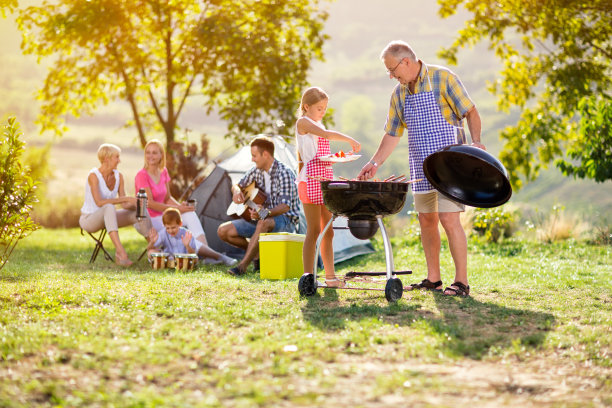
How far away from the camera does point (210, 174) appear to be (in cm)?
940

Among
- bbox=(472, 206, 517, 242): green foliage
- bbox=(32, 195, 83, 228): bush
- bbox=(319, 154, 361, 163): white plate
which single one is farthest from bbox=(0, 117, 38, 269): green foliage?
bbox=(32, 195, 83, 228): bush

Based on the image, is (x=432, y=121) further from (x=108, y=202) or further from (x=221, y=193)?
(x=221, y=193)

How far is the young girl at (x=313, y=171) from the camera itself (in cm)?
537

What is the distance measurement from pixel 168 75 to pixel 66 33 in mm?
1992

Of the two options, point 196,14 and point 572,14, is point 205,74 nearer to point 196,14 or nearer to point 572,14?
point 196,14

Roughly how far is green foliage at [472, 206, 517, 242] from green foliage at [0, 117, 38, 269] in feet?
21.7

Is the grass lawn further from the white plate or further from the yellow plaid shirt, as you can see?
the yellow plaid shirt

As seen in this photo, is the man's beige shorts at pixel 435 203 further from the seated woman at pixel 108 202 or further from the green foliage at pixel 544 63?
the green foliage at pixel 544 63

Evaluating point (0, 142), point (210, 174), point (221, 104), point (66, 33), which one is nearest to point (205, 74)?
point (221, 104)

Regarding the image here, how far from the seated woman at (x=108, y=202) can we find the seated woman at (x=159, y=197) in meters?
0.18

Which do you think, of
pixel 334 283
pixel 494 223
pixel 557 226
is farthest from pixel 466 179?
pixel 557 226

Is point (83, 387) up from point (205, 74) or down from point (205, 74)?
down

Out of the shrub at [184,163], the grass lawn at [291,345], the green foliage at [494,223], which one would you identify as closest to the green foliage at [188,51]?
the shrub at [184,163]

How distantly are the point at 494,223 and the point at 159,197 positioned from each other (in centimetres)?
504
